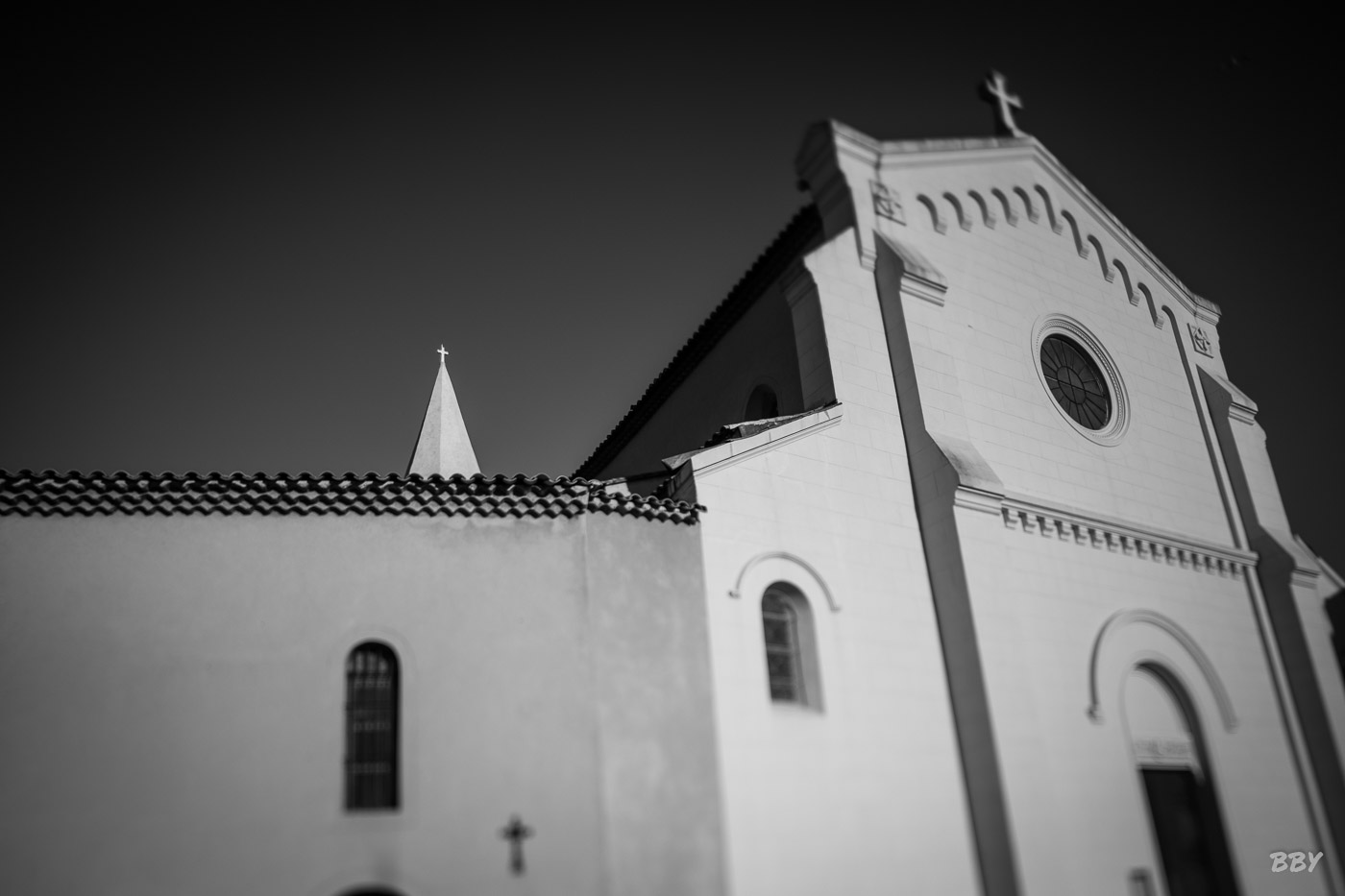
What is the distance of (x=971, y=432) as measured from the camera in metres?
13.2

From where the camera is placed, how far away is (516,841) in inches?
355

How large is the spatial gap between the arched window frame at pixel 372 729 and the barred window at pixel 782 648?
374 cm

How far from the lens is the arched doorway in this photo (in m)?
12.2

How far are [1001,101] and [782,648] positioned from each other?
10.8 meters

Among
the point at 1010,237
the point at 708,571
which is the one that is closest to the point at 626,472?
the point at 1010,237

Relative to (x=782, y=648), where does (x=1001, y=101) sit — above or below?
above

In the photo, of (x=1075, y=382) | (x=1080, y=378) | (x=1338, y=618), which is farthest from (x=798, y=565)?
(x=1338, y=618)

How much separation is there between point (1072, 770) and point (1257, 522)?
6572 millimetres

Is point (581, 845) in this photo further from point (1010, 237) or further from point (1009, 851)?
point (1010, 237)

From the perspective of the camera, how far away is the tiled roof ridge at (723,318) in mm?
14961

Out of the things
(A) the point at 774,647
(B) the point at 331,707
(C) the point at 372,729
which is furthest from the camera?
(A) the point at 774,647

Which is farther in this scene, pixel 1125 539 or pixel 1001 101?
pixel 1001 101

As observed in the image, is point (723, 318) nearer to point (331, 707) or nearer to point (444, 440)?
point (444, 440)

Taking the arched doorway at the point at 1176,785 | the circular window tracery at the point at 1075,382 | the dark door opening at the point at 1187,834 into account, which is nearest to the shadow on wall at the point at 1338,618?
the circular window tracery at the point at 1075,382
